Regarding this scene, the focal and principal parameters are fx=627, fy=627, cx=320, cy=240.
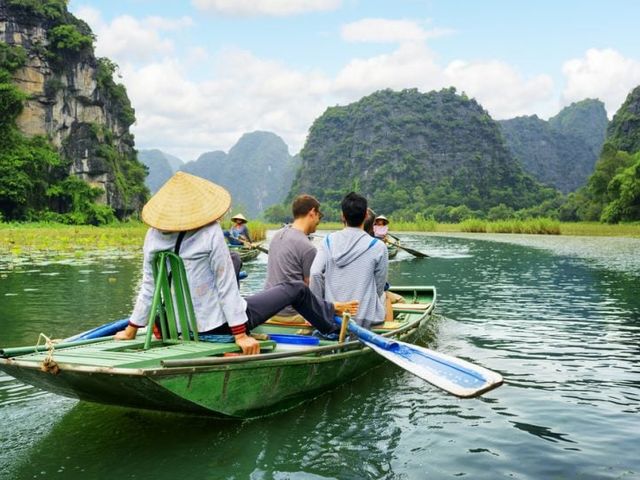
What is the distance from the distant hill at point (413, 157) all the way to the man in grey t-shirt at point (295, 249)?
79614 mm

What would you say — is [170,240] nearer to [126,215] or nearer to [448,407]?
[448,407]

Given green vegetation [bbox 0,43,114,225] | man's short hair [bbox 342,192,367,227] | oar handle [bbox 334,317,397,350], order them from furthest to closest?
green vegetation [bbox 0,43,114,225]
man's short hair [bbox 342,192,367,227]
oar handle [bbox 334,317,397,350]

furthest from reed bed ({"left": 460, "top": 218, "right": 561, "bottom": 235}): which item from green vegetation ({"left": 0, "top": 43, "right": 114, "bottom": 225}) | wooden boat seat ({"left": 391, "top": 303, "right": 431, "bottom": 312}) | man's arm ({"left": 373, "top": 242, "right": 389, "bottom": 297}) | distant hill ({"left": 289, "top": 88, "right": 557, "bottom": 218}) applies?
distant hill ({"left": 289, "top": 88, "right": 557, "bottom": 218})

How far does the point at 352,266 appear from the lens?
16.1 feet

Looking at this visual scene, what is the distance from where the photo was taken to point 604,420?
4301mm

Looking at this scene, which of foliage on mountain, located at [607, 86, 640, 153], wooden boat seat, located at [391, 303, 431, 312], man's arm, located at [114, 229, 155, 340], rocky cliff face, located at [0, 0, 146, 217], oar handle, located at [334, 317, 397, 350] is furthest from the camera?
foliage on mountain, located at [607, 86, 640, 153]

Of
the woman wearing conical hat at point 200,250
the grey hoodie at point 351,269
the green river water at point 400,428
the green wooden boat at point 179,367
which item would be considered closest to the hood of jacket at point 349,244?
the grey hoodie at point 351,269

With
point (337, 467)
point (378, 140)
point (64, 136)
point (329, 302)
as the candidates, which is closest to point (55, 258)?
point (329, 302)

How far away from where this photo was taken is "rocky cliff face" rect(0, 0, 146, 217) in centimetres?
4197

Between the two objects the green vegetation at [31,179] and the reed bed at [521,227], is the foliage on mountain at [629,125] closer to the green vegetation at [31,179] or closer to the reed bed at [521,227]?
the reed bed at [521,227]

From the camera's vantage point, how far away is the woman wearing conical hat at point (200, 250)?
3.77 metres

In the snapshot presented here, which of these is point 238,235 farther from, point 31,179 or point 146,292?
point 31,179

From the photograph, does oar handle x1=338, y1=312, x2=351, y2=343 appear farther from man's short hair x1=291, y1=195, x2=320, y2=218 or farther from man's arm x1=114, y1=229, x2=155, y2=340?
man's arm x1=114, y1=229, x2=155, y2=340

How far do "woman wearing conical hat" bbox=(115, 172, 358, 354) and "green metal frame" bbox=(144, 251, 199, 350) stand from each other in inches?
1.4
